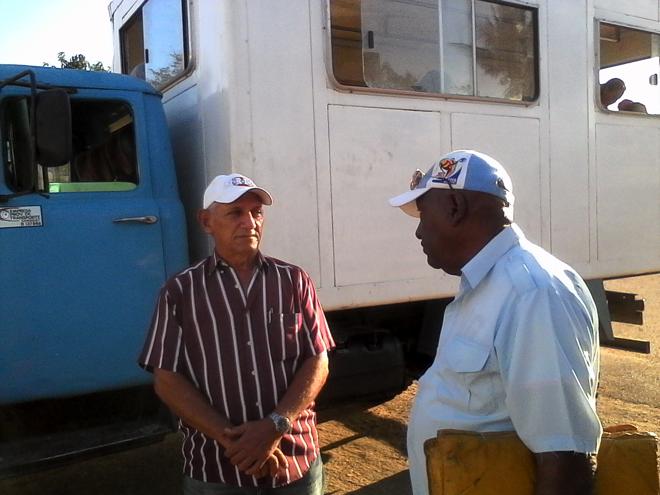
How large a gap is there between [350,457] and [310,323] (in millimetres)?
2270

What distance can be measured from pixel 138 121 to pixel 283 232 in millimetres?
892

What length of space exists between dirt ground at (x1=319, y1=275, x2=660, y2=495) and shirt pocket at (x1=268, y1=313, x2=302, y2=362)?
6.03ft

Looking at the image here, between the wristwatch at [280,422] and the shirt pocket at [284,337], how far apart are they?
18cm

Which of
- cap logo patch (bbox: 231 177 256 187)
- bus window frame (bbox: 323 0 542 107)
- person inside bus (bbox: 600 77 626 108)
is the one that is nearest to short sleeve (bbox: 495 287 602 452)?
cap logo patch (bbox: 231 177 256 187)

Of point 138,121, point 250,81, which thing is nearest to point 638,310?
point 250,81

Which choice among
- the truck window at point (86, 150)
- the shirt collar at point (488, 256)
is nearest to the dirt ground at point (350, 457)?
the truck window at point (86, 150)

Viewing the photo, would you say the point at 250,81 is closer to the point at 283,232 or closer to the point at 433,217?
the point at 283,232

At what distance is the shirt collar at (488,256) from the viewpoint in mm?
1367

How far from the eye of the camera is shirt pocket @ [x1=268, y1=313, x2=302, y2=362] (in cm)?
202

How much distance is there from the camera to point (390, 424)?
4.73 metres

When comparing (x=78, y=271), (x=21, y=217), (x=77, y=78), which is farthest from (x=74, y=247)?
(x=77, y=78)

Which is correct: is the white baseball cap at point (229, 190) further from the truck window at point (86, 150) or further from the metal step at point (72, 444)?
the metal step at point (72, 444)

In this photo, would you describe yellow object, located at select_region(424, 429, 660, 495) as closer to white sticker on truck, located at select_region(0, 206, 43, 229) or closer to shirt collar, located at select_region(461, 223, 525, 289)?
shirt collar, located at select_region(461, 223, 525, 289)

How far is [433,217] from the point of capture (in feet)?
4.86
